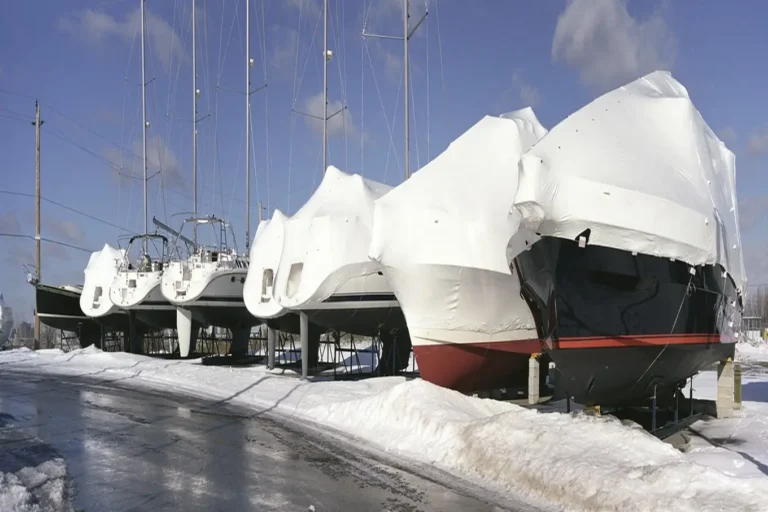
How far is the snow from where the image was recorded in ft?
23.1

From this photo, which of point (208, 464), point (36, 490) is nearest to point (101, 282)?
point (208, 464)

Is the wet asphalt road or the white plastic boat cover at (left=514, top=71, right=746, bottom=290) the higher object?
the white plastic boat cover at (left=514, top=71, right=746, bottom=290)

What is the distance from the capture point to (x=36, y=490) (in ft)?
25.6

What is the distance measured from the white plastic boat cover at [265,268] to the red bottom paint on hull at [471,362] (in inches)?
368

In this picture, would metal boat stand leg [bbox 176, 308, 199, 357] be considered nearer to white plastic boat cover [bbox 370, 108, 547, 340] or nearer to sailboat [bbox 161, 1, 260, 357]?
sailboat [bbox 161, 1, 260, 357]

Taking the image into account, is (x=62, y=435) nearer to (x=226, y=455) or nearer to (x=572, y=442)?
(x=226, y=455)

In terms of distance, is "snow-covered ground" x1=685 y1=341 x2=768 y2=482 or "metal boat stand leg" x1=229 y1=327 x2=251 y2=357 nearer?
"snow-covered ground" x1=685 y1=341 x2=768 y2=482

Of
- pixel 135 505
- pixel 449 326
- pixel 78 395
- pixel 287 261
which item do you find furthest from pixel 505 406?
pixel 78 395

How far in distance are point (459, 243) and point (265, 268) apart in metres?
11.0

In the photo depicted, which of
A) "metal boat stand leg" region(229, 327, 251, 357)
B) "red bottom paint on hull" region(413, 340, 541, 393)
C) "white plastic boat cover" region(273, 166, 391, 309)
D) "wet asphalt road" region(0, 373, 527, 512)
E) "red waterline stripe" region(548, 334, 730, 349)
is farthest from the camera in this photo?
"metal boat stand leg" region(229, 327, 251, 357)

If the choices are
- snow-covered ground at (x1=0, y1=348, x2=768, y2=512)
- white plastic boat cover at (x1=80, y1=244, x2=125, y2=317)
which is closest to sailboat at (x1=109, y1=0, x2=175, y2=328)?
white plastic boat cover at (x1=80, y1=244, x2=125, y2=317)

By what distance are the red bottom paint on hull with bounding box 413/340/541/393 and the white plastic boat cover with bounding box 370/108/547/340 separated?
197 millimetres

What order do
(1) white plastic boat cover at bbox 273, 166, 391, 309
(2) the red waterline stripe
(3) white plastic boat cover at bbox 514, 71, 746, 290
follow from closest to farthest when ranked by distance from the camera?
(3) white plastic boat cover at bbox 514, 71, 746, 290 → (2) the red waterline stripe → (1) white plastic boat cover at bbox 273, 166, 391, 309

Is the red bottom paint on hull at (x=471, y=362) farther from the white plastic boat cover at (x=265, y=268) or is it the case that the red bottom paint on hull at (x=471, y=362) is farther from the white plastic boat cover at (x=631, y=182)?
the white plastic boat cover at (x=265, y=268)
